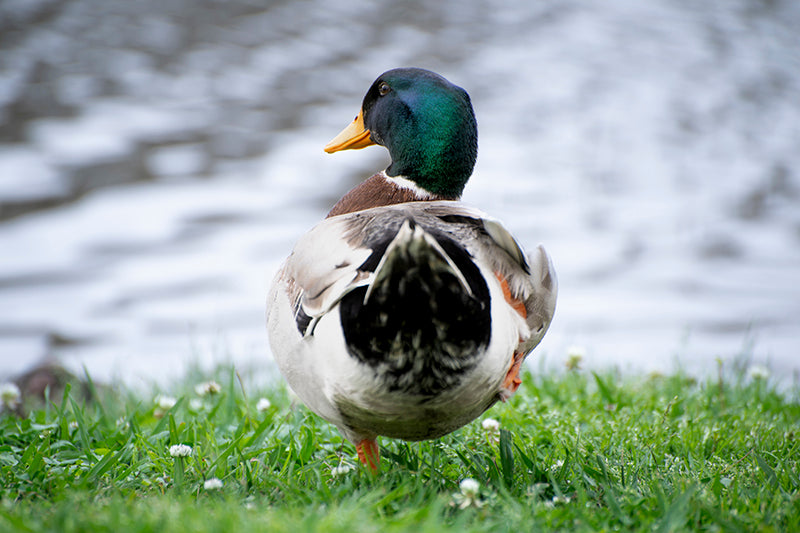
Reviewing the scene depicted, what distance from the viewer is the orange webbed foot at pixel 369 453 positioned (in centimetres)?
260

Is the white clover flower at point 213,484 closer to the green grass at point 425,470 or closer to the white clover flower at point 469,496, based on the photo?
the green grass at point 425,470

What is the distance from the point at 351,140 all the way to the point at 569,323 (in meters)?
2.98

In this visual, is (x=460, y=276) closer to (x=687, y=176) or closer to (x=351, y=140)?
(x=351, y=140)

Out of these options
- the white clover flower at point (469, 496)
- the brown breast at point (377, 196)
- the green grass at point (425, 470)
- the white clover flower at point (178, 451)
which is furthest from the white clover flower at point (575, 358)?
the white clover flower at point (178, 451)

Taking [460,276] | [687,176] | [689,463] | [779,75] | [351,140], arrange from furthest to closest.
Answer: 1. [779,75]
2. [687,176]
3. [351,140]
4. [689,463]
5. [460,276]

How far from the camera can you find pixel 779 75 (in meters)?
11.3

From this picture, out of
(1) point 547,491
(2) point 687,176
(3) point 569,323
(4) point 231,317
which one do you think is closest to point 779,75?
(2) point 687,176

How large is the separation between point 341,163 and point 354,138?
5.02m

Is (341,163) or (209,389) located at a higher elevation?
(209,389)

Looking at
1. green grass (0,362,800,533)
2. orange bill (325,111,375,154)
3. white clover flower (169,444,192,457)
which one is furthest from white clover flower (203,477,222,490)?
orange bill (325,111,375,154)

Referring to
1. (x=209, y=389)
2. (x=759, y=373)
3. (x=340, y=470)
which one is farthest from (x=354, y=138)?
(x=759, y=373)

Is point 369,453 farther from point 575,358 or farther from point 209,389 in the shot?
point 575,358

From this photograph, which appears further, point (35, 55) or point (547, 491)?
point (35, 55)

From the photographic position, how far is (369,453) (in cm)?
261
